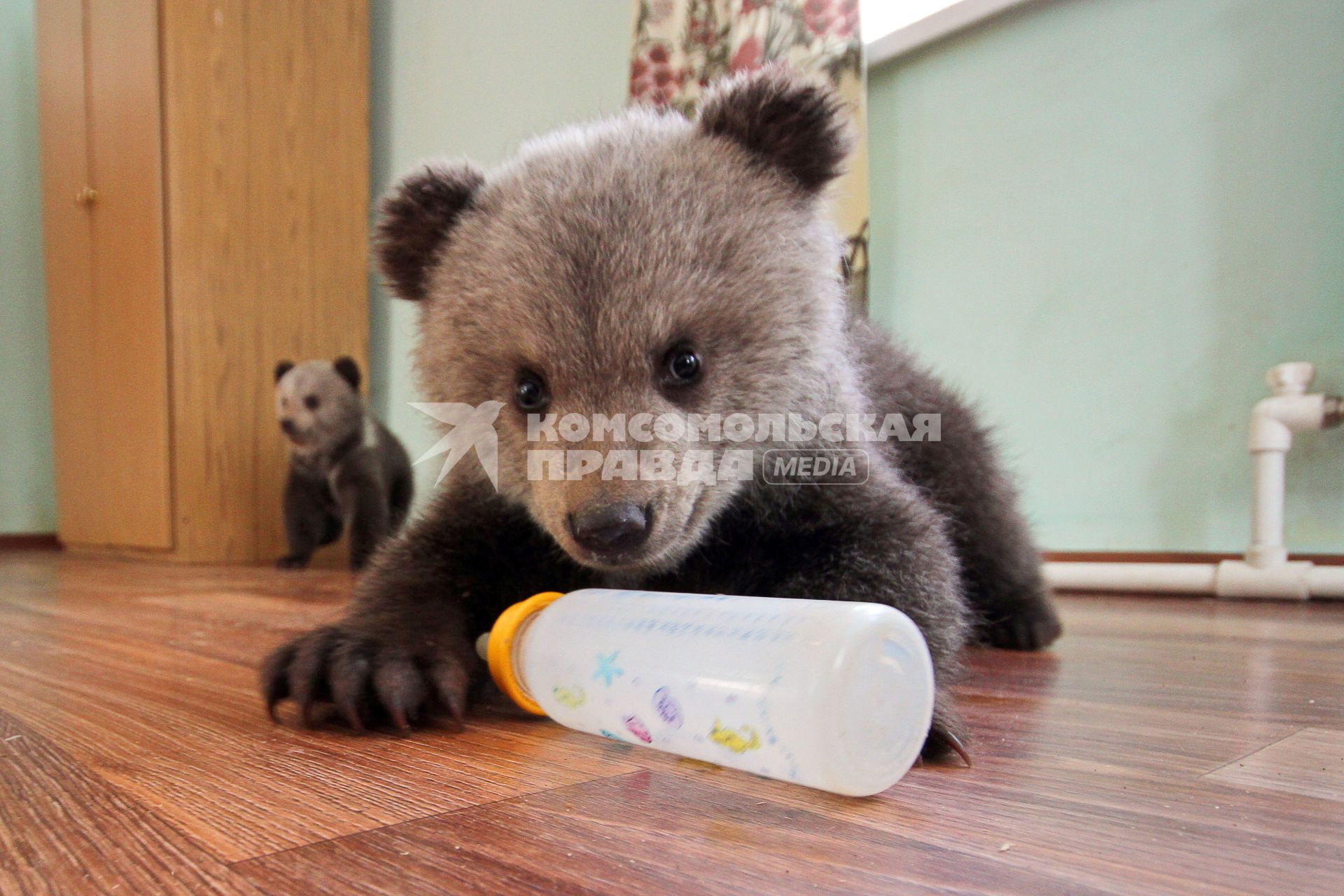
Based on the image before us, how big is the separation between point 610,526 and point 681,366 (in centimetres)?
27

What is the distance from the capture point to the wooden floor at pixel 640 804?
2.14ft

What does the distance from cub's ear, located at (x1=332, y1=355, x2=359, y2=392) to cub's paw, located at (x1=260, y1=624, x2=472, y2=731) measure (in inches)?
128

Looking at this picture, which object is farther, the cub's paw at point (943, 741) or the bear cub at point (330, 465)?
the bear cub at point (330, 465)

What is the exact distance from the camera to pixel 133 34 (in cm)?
405

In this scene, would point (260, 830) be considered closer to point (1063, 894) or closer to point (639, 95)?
point (1063, 894)

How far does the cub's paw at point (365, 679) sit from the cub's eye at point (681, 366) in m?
0.45

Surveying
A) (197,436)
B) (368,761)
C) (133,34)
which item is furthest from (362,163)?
(368,761)

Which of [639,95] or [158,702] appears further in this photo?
[639,95]

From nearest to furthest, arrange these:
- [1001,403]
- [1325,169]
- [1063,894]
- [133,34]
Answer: [1063,894], [1325,169], [1001,403], [133,34]

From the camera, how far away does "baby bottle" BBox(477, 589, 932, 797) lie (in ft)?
2.54

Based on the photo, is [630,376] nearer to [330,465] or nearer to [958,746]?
[958,746]

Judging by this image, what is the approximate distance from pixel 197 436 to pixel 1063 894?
13.7 ft

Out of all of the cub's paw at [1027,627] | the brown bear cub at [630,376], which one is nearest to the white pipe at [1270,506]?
the cub's paw at [1027,627]

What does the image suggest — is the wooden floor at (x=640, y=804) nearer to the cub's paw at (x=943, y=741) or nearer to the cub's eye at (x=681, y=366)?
the cub's paw at (x=943, y=741)
